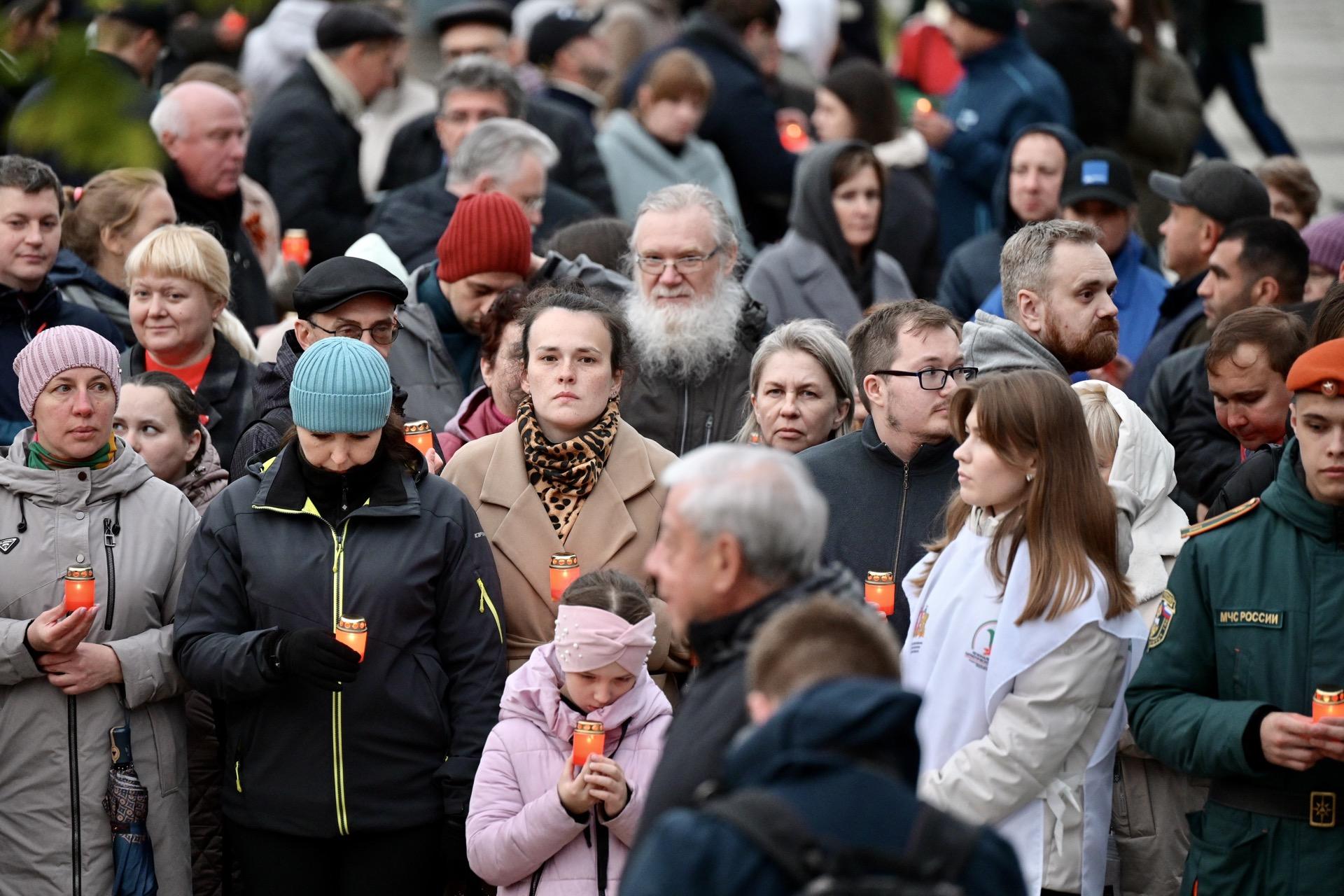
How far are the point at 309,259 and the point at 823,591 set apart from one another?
6.49m

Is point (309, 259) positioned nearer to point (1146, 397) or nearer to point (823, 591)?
point (1146, 397)

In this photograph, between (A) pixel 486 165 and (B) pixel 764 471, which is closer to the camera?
(B) pixel 764 471

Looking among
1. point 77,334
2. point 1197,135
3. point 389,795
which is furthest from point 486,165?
point 1197,135

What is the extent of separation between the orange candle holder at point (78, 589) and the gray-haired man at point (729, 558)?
8.01 feet

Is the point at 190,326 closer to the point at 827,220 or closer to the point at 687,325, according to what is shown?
the point at 687,325

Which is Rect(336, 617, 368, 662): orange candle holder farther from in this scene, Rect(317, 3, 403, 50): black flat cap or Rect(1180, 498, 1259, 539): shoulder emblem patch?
Rect(317, 3, 403, 50): black flat cap

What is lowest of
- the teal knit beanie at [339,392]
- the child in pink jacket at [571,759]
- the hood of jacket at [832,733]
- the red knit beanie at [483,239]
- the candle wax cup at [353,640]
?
the child in pink jacket at [571,759]

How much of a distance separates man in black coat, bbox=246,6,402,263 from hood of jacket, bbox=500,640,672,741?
4702 millimetres

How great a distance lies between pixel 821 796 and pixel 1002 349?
306 cm

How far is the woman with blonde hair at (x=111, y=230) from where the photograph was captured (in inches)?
290

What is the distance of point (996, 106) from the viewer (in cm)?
1062

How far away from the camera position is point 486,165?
8.20 m

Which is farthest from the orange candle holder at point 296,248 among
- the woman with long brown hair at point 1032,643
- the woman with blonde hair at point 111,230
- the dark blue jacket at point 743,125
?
the woman with long brown hair at point 1032,643

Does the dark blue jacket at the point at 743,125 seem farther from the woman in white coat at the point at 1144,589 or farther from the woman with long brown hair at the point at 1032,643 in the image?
the woman with long brown hair at the point at 1032,643
